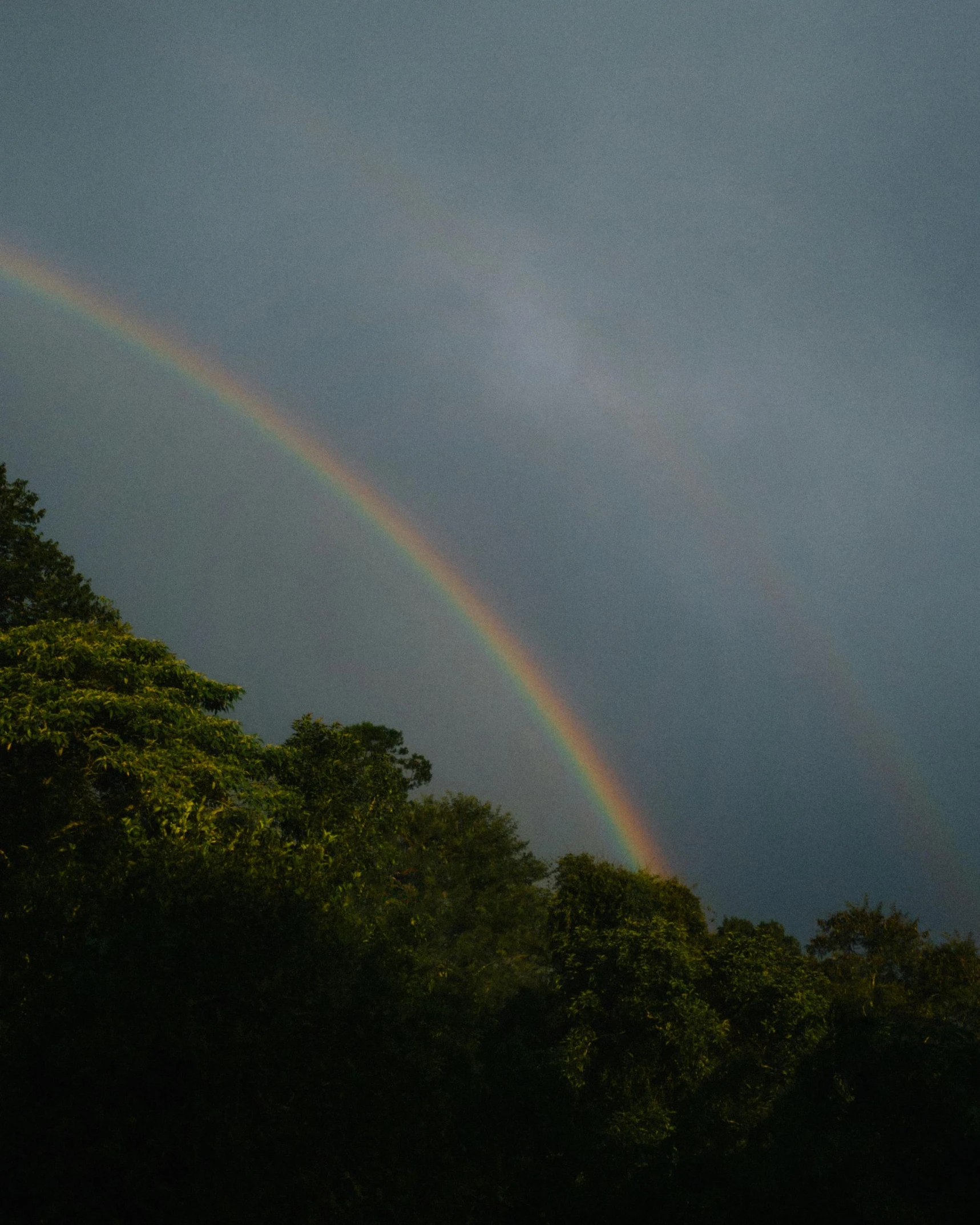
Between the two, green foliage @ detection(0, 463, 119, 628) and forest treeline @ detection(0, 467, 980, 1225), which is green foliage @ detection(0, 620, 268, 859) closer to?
forest treeline @ detection(0, 467, 980, 1225)

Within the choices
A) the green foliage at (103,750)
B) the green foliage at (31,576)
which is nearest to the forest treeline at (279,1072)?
the green foliage at (103,750)

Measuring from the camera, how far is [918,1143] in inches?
308

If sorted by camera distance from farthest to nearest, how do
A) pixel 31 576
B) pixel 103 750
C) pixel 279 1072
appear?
1. pixel 31 576
2. pixel 103 750
3. pixel 279 1072

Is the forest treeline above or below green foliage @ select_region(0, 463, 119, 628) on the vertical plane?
below

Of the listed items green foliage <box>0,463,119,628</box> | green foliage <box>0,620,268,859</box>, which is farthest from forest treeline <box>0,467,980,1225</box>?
green foliage <box>0,463,119,628</box>

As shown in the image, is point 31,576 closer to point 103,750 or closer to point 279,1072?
point 103,750

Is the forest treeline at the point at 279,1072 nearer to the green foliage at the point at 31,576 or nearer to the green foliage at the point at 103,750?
the green foliage at the point at 103,750

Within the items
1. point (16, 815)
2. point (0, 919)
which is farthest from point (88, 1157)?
point (16, 815)

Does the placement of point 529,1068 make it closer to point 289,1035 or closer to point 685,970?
point 289,1035

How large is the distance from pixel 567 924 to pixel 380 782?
35.2 ft

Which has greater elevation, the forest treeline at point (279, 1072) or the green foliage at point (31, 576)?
the green foliage at point (31, 576)

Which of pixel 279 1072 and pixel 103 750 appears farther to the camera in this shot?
pixel 103 750

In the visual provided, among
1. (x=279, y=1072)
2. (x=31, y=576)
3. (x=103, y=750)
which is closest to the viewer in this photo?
(x=279, y=1072)

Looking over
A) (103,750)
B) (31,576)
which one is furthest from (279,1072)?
(31,576)
